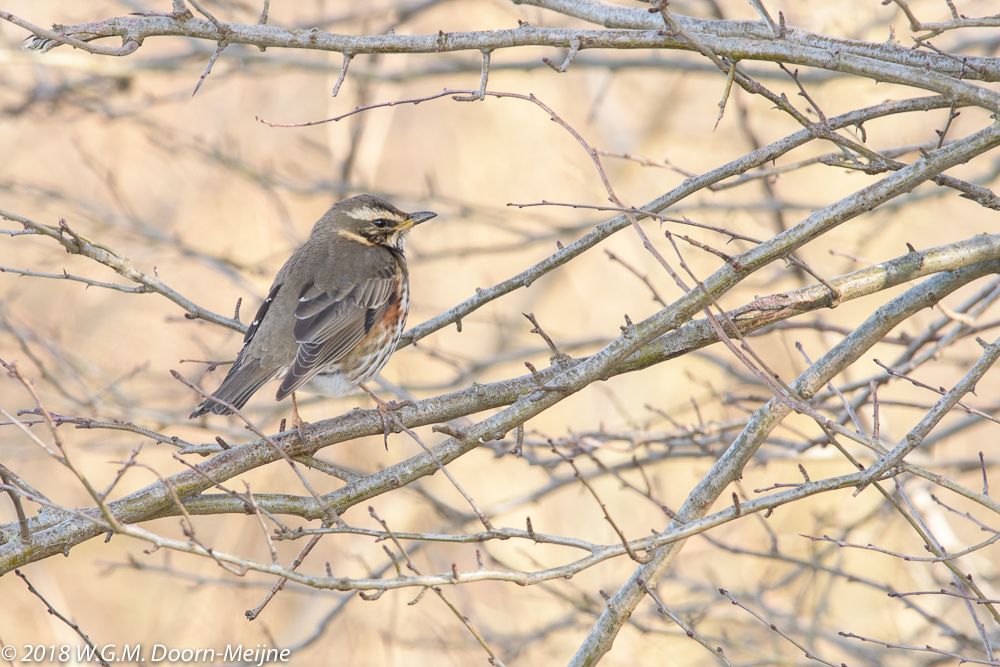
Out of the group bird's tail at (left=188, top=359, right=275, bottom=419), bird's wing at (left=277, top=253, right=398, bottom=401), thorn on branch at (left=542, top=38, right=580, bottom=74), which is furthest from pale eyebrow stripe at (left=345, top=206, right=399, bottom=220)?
thorn on branch at (left=542, top=38, right=580, bottom=74)

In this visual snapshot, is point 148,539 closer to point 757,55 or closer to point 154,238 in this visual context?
point 757,55

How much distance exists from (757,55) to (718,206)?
4.23 meters

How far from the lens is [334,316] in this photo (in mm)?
6445

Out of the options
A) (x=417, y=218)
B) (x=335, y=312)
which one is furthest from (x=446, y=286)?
(x=335, y=312)

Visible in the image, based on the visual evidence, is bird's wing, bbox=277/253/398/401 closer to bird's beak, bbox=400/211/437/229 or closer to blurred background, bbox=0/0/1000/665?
bird's beak, bbox=400/211/437/229

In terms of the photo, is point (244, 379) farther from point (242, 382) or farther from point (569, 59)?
point (569, 59)

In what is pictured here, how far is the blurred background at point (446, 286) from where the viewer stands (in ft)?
27.9

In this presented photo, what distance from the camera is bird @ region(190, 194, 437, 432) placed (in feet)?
19.8

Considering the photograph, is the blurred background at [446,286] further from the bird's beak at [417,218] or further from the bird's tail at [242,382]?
the bird's tail at [242,382]

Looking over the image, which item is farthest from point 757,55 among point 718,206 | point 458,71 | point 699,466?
point 699,466

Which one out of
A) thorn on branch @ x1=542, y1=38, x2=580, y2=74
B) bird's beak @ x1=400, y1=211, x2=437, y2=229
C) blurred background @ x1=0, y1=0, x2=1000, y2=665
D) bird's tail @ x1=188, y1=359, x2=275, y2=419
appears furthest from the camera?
blurred background @ x1=0, y1=0, x2=1000, y2=665

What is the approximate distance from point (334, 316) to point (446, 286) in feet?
35.3

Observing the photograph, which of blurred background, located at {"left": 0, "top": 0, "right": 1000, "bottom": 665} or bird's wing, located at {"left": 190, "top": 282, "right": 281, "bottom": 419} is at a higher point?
blurred background, located at {"left": 0, "top": 0, "right": 1000, "bottom": 665}

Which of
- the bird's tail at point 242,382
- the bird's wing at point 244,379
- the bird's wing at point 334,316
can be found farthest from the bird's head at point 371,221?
the bird's tail at point 242,382
